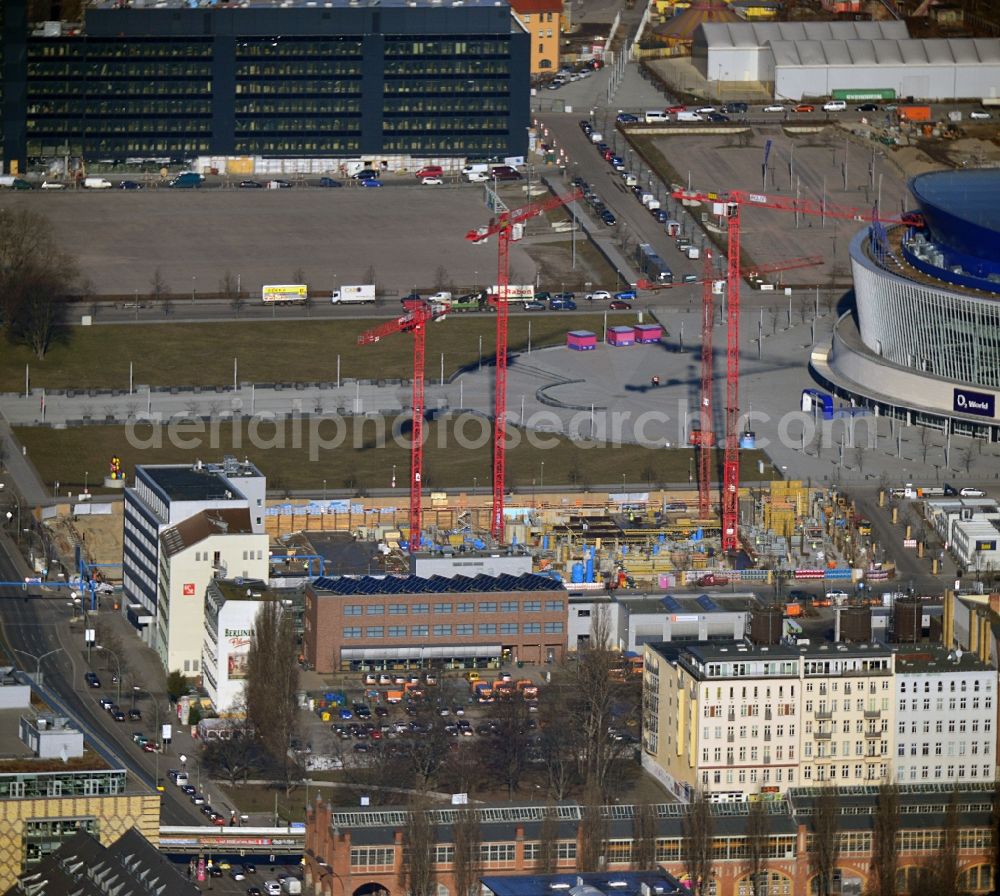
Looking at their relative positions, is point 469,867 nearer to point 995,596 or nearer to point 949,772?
point 949,772

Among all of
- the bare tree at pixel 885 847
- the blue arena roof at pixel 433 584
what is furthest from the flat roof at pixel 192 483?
the bare tree at pixel 885 847

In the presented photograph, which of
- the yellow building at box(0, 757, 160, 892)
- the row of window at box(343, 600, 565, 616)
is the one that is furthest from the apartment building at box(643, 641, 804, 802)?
the yellow building at box(0, 757, 160, 892)

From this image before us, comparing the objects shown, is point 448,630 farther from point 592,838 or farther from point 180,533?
point 592,838

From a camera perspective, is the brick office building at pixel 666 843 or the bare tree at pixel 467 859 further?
the brick office building at pixel 666 843

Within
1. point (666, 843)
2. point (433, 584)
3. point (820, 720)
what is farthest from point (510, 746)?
point (433, 584)

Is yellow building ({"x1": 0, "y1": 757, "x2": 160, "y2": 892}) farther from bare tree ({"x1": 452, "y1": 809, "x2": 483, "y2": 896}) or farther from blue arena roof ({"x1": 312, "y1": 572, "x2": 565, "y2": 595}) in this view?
blue arena roof ({"x1": 312, "y1": 572, "x2": 565, "y2": 595})

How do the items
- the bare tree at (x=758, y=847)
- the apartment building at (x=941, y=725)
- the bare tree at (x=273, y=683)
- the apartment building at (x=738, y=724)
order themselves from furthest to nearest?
the bare tree at (x=273, y=683) → the apartment building at (x=941, y=725) → the apartment building at (x=738, y=724) → the bare tree at (x=758, y=847)

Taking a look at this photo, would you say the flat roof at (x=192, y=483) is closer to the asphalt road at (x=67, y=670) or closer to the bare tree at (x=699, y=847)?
the asphalt road at (x=67, y=670)

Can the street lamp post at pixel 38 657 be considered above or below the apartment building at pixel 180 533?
below
